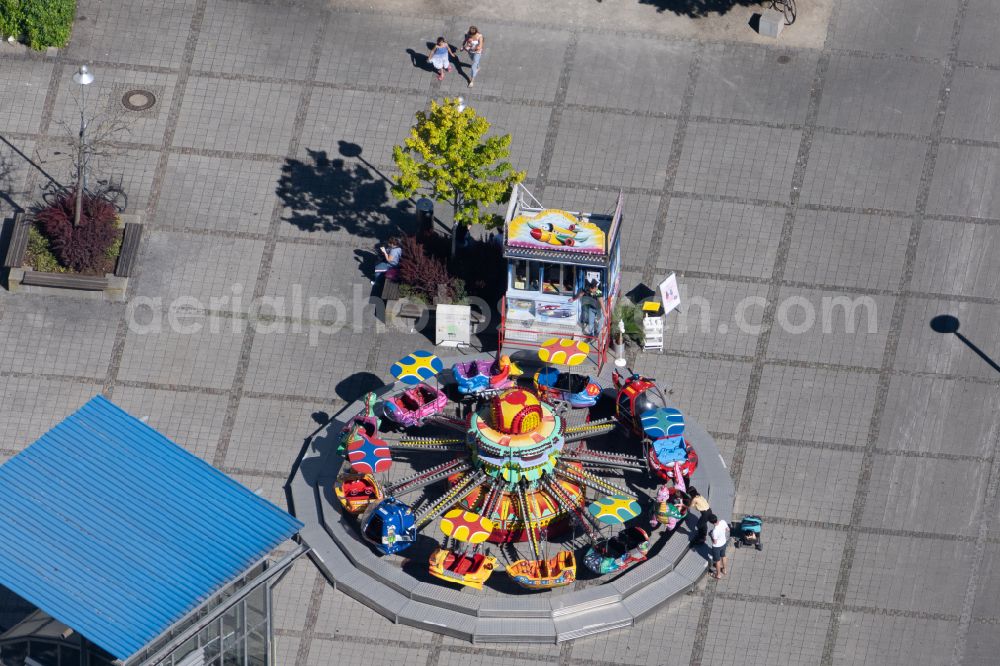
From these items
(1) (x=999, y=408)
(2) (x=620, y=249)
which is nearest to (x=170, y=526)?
(2) (x=620, y=249)

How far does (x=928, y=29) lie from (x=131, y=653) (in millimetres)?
37298

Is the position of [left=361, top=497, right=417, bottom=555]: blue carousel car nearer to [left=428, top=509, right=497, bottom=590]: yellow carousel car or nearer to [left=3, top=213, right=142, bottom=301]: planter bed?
[left=428, top=509, right=497, bottom=590]: yellow carousel car

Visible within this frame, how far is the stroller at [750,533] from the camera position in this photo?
5741cm

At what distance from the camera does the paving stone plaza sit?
57.3 m

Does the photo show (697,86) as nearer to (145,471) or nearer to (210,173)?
(210,173)

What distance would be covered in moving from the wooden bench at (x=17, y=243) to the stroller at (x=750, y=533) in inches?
946

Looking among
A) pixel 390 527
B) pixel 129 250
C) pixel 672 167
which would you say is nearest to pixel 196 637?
pixel 390 527

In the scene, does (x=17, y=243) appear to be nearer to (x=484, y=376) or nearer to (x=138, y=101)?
(x=138, y=101)

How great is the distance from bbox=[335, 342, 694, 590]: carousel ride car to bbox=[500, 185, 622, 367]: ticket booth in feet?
8.10

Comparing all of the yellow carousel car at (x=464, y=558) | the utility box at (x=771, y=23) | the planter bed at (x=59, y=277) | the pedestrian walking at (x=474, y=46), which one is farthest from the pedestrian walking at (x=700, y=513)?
the planter bed at (x=59, y=277)

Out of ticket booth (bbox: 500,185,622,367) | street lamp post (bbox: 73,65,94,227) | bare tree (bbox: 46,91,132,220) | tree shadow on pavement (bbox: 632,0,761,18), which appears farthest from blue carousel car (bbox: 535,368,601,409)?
tree shadow on pavement (bbox: 632,0,761,18)

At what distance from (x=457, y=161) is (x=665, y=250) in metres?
8.05

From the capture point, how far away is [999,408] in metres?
60.8

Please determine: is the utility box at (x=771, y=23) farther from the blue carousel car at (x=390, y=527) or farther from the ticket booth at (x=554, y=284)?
the blue carousel car at (x=390, y=527)
